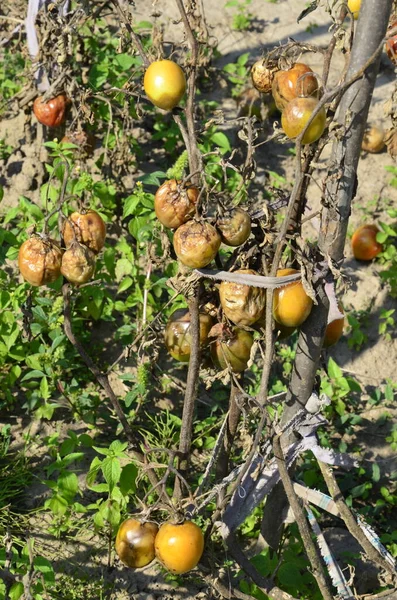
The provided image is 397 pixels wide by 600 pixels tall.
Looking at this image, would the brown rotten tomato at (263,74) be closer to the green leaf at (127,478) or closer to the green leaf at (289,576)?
the green leaf at (127,478)

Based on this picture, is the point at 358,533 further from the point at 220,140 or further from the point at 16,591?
the point at 220,140

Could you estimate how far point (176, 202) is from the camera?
5.85ft

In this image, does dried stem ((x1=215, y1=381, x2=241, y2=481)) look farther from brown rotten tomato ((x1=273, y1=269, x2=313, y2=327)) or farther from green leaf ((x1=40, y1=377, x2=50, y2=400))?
green leaf ((x1=40, y1=377, x2=50, y2=400))

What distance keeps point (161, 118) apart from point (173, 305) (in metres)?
1.53

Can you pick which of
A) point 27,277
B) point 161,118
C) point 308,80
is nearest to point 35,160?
point 161,118

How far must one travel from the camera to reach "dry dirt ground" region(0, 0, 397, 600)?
8.92 feet

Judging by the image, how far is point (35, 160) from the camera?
13.1 feet

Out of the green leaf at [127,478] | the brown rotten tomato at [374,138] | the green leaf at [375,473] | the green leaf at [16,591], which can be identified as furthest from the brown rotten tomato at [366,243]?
the green leaf at [16,591]

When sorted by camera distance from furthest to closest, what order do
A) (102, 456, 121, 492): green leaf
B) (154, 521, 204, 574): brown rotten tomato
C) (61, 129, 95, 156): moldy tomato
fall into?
1. (61, 129, 95, 156): moldy tomato
2. (102, 456, 121, 492): green leaf
3. (154, 521, 204, 574): brown rotten tomato

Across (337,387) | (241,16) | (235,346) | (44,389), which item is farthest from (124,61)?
(235,346)

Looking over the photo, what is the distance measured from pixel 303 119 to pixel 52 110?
221 cm

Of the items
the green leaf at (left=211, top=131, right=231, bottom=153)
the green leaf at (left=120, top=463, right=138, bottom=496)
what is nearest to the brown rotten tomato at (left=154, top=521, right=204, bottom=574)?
the green leaf at (left=120, top=463, right=138, bottom=496)

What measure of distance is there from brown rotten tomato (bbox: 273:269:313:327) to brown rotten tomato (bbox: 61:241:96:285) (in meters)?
0.50

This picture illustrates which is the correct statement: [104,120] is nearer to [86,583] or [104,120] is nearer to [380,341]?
[380,341]
